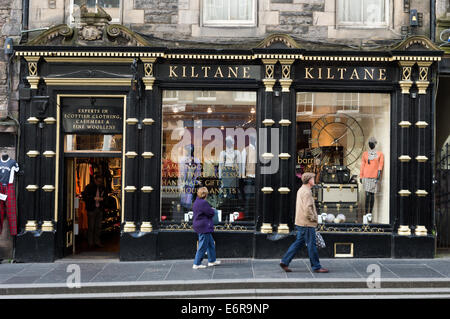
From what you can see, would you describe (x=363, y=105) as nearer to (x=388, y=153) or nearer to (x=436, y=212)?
(x=388, y=153)

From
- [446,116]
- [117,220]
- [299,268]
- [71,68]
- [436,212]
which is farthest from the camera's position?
[117,220]

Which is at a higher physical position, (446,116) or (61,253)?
(446,116)

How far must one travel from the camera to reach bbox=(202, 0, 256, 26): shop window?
37.4 feet

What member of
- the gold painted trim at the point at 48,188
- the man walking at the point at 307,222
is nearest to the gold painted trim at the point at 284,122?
the man walking at the point at 307,222

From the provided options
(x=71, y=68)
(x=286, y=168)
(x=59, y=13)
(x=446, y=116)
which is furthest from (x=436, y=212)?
(x=59, y=13)

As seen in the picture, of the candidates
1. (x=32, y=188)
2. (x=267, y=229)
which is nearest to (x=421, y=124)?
(x=267, y=229)

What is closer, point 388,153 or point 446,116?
point 388,153

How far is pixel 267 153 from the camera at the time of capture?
11016 mm

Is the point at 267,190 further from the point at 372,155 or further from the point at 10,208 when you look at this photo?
the point at 10,208

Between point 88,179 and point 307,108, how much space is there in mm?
6004

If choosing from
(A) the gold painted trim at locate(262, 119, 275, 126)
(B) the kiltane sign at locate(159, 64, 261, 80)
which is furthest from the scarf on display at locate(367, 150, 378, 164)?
(B) the kiltane sign at locate(159, 64, 261, 80)

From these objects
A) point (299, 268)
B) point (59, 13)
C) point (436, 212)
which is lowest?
point (299, 268)

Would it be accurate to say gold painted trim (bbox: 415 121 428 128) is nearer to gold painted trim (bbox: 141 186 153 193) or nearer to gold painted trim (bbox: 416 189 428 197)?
gold painted trim (bbox: 416 189 428 197)

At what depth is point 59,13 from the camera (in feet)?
36.7
